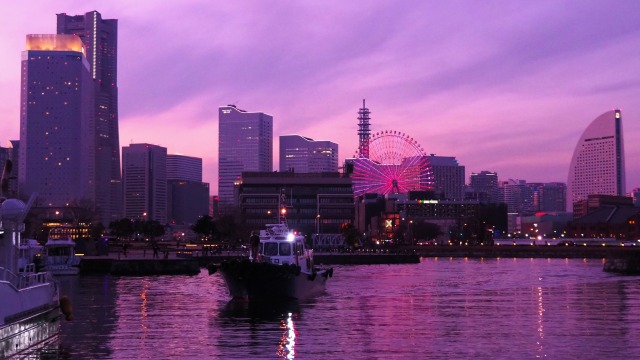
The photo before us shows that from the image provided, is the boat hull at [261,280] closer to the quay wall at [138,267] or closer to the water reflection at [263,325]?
the water reflection at [263,325]

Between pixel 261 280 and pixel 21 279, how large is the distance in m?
21.8

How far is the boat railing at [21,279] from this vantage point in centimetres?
3147

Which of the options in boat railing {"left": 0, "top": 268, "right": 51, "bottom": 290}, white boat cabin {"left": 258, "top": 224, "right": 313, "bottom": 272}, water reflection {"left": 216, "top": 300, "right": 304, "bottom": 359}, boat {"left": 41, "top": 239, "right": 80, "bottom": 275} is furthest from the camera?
boat {"left": 41, "top": 239, "right": 80, "bottom": 275}

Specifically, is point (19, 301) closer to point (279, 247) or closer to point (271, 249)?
point (271, 249)

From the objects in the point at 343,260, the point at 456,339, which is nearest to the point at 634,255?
the point at 343,260

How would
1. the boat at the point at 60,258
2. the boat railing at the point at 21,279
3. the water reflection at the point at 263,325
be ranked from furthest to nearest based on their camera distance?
the boat at the point at 60,258 → the water reflection at the point at 263,325 → the boat railing at the point at 21,279

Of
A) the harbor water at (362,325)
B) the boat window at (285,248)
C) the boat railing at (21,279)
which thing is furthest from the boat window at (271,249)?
the boat railing at (21,279)

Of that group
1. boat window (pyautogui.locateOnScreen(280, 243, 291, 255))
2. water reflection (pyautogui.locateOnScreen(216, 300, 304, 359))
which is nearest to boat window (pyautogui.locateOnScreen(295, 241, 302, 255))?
boat window (pyautogui.locateOnScreen(280, 243, 291, 255))

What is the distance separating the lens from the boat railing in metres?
31.5

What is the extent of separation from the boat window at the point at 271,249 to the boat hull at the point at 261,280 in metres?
2.42

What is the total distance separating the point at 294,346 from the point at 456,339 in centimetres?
688

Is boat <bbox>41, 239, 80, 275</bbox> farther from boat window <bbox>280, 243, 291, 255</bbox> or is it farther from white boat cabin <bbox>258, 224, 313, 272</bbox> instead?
boat window <bbox>280, 243, 291, 255</bbox>

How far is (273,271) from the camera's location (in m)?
54.6

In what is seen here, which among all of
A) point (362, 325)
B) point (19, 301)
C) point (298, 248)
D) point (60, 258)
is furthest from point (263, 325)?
point (60, 258)
